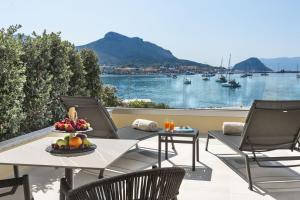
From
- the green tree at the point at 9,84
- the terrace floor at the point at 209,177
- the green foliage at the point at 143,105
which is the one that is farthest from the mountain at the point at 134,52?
the green tree at the point at 9,84

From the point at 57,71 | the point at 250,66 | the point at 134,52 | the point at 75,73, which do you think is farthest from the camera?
the point at 134,52

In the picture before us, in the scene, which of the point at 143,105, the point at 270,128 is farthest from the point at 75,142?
the point at 143,105

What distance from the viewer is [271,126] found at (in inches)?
184

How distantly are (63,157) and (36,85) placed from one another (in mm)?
3335

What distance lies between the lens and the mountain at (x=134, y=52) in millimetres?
13320

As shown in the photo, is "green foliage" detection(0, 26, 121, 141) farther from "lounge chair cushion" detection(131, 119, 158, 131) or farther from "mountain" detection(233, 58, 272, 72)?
"mountain" detection(233, 58, 272, 72)

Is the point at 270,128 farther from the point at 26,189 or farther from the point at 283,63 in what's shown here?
the point at 283,63

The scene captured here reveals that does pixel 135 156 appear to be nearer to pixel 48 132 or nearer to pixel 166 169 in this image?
pixel 48 132

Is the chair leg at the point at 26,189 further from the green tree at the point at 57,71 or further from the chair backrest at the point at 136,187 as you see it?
the green tree at the point at 57,71

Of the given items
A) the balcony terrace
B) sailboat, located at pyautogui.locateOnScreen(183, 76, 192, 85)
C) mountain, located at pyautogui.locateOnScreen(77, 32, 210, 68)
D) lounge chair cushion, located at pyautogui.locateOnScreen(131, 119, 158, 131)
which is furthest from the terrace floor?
sailboat, located at pyautogui.locateOnScreen(183, 76, 192, 85)

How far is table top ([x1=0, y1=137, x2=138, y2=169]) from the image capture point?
95.4 inches

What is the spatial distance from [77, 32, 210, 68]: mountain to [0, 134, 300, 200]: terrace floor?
23.5ft

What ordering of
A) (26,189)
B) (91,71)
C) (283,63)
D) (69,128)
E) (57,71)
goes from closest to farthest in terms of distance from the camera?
1. (26,189)
2. (69,128)
3. (57,71)
4. (91,71)
5. (283,63)

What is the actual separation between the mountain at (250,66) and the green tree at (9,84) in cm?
1012
